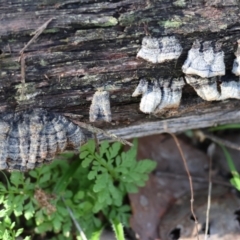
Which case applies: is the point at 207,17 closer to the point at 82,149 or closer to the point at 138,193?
the point at 82,149

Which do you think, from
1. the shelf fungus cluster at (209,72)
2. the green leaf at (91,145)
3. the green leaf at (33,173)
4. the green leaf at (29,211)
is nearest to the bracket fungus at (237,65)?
the shelf fungus cluster at (209,72)

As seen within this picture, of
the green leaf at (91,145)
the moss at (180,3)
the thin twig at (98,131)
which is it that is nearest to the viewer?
the moss at (180,3)

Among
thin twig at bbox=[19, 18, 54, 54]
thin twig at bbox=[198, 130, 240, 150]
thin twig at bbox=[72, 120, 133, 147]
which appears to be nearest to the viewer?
thin twig at bbox=[19, 18, 54, 54]

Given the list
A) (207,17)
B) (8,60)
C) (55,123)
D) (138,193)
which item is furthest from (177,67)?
(138,193)

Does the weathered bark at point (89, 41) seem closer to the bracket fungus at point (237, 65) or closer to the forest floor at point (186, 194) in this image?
the bracket fungus at point (237, 65)

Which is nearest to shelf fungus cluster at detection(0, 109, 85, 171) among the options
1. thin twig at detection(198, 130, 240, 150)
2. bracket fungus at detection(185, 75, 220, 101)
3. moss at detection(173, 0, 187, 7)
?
bracket fungus at detection(185, 75, 220, 101)

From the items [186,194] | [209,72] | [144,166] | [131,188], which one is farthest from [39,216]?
[209,72]

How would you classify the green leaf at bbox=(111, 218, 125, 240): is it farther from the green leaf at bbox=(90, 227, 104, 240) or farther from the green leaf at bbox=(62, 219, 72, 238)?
the green leaf at bbox=(62, 219, 72, 238)
